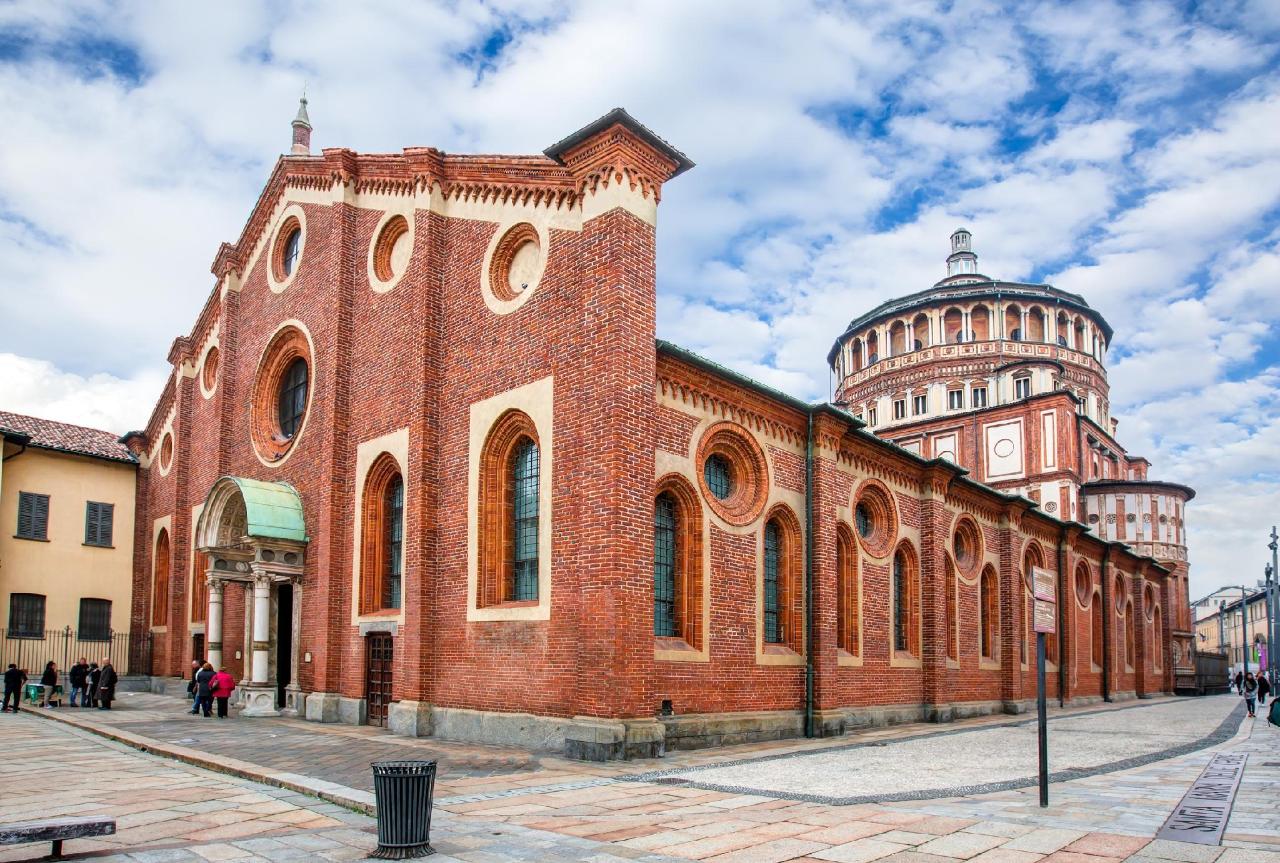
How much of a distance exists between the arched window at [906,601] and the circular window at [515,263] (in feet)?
37.2

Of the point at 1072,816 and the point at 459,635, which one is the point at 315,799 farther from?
the point at 1072,816

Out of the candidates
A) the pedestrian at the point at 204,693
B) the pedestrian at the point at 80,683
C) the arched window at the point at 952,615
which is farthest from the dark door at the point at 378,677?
the arched window at the point at 952,615

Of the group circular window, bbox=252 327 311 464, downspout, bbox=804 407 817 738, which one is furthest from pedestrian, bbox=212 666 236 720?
downspout, bbox=804 407 817 738

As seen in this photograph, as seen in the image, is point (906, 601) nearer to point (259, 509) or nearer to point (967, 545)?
point (967, 545)

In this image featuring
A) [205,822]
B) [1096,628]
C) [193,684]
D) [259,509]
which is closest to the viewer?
[205,822]

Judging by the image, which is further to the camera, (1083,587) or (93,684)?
(1083,587)

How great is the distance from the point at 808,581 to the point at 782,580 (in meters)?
0.54

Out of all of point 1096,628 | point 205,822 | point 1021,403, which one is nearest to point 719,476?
point 205,822

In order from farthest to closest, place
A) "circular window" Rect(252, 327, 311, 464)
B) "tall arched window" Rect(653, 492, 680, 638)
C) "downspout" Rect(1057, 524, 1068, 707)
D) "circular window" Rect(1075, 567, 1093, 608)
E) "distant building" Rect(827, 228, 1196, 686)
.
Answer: "distant building" Rect(827, 228, 1196, 686)
"circular window" Rect(1075, 567, 1093, 608)
"downspout" Rect(1057, 524, 1068, 707)
"circular window" Rect(252, 327, 311, 464)
"tall arched window" Rect(653, 492, 680, 638)

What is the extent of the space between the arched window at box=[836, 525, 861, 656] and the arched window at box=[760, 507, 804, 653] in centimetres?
207

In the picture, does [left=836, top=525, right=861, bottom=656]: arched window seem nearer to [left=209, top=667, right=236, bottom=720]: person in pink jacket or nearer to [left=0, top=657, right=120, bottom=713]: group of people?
[left=209, top=667, right=236, bottom=720]: person in pink jacket

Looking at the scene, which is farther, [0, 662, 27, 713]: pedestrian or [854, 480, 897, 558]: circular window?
[0, 662, 27, 713]: pedestrian

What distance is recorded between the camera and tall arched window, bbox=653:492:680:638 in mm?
16000

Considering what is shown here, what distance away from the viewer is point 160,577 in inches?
1169
